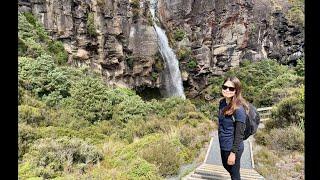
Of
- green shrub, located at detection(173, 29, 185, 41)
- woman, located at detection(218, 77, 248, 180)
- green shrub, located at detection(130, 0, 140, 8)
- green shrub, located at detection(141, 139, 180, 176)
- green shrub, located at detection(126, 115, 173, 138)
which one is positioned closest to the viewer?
woman, located at detection(218, 77, 248, 180)

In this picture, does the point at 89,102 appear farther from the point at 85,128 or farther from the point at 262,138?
the point at 262,138

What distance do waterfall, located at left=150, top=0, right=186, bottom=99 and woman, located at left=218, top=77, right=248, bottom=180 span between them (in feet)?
77.7

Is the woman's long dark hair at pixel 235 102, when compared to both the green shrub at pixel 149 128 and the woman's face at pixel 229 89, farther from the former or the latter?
the green shrub at pixel 149 128

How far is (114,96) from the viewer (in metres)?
18.5

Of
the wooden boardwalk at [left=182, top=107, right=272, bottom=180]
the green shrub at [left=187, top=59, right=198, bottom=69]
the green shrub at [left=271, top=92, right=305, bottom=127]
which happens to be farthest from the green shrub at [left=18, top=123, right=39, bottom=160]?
the green shrub at [left=187, top=59, right=198, bottom=69]

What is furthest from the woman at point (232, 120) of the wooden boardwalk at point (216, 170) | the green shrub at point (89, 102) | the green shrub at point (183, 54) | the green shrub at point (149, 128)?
the green shrub at point (183, 54)

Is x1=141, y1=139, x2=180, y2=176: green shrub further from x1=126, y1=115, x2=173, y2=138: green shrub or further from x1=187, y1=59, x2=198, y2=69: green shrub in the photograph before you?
x1=187, y1=59, x2=198, y2=69: green shrub

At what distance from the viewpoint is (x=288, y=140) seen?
9.65m

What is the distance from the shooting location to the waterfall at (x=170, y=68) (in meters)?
27.8

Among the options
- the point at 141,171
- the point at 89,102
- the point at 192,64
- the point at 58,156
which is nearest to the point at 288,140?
the point at 141,171

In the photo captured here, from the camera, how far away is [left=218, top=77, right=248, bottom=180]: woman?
3.74 m

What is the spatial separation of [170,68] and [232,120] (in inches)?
967

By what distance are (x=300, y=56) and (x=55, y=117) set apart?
26.5 m
